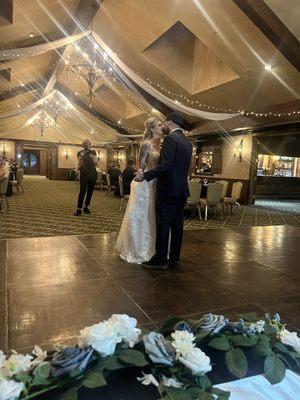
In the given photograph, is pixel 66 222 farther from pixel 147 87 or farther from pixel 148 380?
pixel 148 380

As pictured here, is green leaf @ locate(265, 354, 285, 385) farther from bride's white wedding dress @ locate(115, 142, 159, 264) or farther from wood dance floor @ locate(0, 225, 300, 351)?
bride's white wedding dress @ locate(115, 142, 159, 264)

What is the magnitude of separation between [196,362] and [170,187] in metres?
2.06

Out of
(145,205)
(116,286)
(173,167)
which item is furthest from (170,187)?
(116,286)

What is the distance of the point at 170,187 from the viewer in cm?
277

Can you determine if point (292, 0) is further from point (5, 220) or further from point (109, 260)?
point (5, 220)

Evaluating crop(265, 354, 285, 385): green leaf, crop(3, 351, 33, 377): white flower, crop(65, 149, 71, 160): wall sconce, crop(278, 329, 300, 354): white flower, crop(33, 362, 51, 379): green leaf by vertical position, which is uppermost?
crop(65, 149, 71, 160): wall sconce

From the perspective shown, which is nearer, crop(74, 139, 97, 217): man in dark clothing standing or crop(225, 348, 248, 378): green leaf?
crop(225, 348, 248, 378): green leaf

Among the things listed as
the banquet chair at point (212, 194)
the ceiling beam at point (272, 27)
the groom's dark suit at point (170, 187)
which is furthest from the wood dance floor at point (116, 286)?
the ceiling beam at point (272, 27)

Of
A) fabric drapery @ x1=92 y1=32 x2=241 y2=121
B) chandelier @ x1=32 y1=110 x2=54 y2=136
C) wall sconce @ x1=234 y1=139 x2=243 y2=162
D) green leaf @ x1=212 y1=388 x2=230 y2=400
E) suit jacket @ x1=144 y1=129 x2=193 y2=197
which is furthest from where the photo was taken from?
chandelier @ x1=32 y1=110 x2=54 y2=136

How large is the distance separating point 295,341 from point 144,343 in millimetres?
506

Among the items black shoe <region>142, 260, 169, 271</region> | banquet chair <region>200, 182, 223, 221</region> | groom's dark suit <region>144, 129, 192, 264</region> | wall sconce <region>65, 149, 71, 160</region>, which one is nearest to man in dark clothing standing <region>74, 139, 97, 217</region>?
banquet chair <region>200, 182, 223, 221</region>

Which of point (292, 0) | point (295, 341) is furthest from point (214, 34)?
point (295, 341)

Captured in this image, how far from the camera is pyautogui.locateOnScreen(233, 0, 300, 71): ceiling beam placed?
16.1 feet

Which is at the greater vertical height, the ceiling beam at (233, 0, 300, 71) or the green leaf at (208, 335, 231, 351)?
the ceiling beam at (233, 0, 300, 71)
